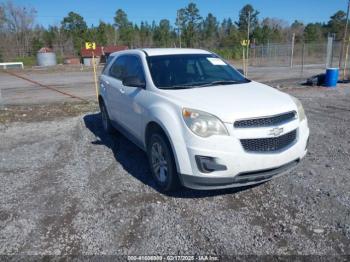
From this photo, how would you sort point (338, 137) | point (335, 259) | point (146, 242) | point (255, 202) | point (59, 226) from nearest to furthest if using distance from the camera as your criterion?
point (335, 259) → point (146, 242) → point (59, 226) → point (255, 202) → point (338, 137)

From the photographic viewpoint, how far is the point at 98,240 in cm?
320

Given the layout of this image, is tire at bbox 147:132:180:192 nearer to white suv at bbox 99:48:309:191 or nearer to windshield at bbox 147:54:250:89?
white suv at bbox 99:48:309:191

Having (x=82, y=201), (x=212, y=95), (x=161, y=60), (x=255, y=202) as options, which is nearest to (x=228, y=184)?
(x=255, y=202)

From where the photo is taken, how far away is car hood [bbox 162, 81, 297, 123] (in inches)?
137

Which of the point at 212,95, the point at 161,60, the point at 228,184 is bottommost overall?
the point at 228,184

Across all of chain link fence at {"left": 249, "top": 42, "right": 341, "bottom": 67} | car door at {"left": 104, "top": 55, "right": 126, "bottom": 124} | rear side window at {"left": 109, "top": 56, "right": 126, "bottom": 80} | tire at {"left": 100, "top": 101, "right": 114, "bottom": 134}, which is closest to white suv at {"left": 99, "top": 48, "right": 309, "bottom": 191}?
car door at {"left": 104, "top": 55, "right": 126, "bottom": 124}

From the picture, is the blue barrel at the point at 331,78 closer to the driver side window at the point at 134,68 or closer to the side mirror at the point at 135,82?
the driver side window at the point at 134,68

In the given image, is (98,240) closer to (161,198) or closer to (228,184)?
(161,198)

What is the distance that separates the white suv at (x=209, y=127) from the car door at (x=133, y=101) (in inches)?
0.6

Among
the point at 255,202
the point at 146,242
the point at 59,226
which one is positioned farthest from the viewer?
the point at 255,202

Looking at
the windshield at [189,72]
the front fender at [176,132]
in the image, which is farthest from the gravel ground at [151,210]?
the windshield at [189,72]

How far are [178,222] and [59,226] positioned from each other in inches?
50.2

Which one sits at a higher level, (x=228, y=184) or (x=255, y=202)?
(x=228, y=184)

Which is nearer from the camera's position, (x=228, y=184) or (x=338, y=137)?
(x=228, y=184)
